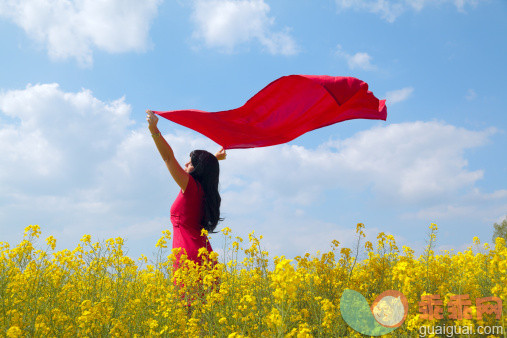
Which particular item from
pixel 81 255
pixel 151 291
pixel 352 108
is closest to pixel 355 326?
pixel 151 291

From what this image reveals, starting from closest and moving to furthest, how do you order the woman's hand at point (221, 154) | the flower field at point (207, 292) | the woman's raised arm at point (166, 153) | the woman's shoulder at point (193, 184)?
the flower field at point (207, 292)
the woman's raised arm at point (166, 153)
the woman's shoulder at point (193, 184)
the woman's hand at point (221, 154)

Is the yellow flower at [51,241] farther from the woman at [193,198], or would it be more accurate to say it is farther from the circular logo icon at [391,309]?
the circular logo icon at [391,309]

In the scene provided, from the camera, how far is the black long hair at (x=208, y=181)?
4.43m

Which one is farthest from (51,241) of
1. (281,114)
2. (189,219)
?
(281,114)

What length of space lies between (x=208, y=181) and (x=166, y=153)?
60cm

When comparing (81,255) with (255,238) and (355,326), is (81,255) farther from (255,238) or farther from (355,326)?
(355,326)

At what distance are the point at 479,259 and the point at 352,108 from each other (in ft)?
9.56

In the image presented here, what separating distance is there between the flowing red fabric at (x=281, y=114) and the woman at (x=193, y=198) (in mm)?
540

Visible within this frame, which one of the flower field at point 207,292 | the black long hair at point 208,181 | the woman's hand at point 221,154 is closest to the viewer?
the flower field at point 207,292

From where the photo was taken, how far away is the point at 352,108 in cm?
465

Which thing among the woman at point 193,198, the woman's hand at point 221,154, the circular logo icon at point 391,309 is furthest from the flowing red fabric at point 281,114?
the circular logo icon at point 391,309

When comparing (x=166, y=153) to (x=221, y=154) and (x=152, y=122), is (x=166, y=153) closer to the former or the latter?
(x=152, y=122)

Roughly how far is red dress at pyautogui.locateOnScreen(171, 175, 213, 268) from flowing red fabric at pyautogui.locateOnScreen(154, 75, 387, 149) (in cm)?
94

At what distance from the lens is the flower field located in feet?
9.02
